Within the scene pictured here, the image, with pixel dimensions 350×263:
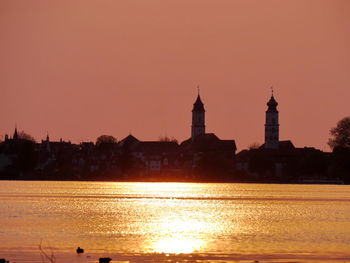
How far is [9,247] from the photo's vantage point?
74.9 meters

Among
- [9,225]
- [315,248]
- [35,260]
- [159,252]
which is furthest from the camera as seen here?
[9,225]

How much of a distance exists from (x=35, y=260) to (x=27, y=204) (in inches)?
2815

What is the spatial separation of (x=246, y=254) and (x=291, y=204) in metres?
79.3

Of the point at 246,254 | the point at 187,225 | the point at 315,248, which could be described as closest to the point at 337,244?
the point at 315,248

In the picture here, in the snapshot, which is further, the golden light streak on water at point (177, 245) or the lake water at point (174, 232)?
the golden light streak on water at point (177, 245)

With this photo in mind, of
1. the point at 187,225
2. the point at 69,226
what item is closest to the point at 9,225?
the point at 69,226

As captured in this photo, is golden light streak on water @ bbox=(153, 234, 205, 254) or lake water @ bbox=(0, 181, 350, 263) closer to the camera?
lake water @ bbox=(0, 181, 350, 263)

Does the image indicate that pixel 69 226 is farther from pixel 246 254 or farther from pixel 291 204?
pixel 291 204

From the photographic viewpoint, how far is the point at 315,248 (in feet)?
254

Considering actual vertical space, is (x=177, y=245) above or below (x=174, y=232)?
below

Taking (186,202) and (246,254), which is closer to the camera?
(246,254)

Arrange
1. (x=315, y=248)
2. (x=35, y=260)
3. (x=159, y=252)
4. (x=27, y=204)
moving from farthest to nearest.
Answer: (x=27, y=204) → (x=315, y=248) → (x=159, y=252) → (x=35, y=260)

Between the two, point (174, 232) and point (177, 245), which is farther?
point (174, 232)

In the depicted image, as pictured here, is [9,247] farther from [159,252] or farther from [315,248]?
[315,248]
